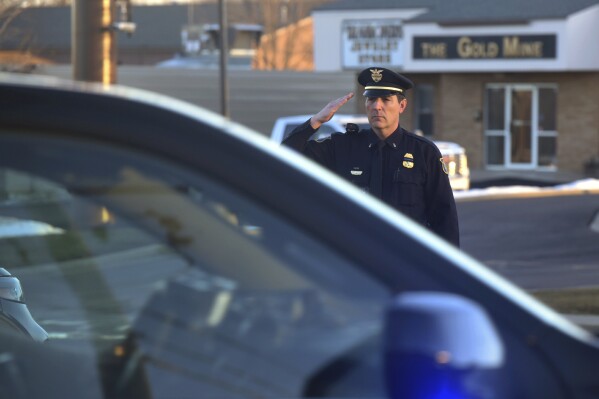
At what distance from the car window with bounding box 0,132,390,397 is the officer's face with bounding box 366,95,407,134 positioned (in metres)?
3.32

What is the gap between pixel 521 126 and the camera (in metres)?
30.8

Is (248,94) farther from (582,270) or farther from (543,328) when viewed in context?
(543,328)

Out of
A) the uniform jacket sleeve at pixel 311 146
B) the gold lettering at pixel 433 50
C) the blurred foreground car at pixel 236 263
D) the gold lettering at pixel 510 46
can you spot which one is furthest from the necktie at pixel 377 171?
the gold lettering at pixel 433 50

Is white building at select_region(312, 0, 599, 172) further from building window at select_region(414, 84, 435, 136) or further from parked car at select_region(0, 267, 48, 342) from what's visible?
parked car at select_region(0, 267, 48, 342)

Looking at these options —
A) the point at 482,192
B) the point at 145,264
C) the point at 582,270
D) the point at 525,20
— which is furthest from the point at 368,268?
the point at 525,20

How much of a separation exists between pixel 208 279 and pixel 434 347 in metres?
0.50

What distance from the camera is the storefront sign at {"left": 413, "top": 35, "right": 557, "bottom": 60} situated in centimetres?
2888

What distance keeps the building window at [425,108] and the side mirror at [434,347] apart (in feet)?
101

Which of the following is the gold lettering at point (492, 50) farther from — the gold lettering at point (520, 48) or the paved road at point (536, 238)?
the paved road at point (536, 238)

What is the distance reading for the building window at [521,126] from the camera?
30.5 meters

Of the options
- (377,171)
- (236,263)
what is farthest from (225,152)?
(377,171)

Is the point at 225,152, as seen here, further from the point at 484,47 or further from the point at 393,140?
the point at 484,47

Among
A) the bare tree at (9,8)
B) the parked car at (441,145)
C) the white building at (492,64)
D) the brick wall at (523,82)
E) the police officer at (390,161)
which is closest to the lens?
the police officer at (390,161)

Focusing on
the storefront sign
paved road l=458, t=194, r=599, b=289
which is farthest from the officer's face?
the storefront sign
